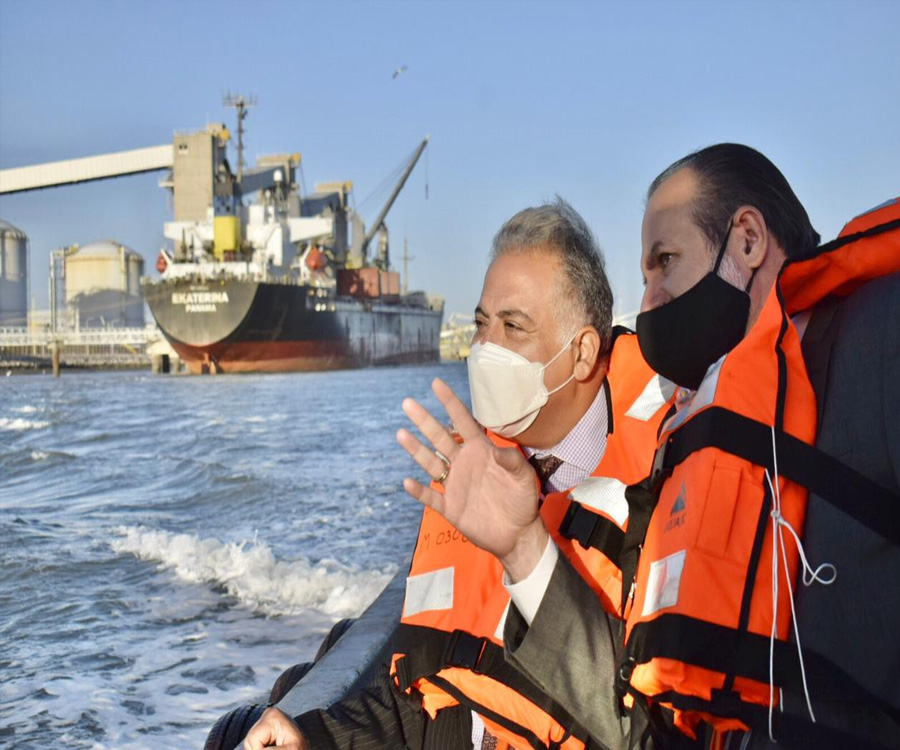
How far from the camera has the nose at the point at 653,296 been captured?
146 cm

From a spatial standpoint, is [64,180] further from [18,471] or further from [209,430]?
[18,471]

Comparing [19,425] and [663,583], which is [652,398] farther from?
[19,425]

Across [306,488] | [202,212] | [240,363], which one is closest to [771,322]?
[306,488]

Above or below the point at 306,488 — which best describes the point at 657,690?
above

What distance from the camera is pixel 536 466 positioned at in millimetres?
1768

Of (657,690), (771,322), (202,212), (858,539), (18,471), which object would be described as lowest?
(18,471)

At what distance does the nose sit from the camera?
146cm

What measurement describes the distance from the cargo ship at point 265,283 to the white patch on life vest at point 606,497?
34.5 m

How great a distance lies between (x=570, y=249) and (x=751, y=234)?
399mm

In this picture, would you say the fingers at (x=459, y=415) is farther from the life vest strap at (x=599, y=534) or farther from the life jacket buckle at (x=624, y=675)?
the life jacket buckle at (x=624, y=675)

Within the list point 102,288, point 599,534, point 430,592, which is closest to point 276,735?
point 430,592

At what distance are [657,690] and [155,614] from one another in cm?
453

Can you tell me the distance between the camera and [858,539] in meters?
0.89

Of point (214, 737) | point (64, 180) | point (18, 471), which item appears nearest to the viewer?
point (214, 737)
